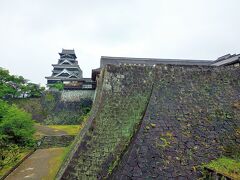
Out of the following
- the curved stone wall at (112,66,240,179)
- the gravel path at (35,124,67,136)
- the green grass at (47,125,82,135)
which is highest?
the curved stone wall at (112,66,240,179)

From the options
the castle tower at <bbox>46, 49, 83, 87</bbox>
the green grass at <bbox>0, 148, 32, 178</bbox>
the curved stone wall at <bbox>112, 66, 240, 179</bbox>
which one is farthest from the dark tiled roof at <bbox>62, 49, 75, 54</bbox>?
the curved stone wall at <bbox>112, 66, 240, 179</bbox>

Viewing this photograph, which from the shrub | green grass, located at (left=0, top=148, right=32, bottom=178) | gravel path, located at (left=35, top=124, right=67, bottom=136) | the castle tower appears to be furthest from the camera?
the castle tower

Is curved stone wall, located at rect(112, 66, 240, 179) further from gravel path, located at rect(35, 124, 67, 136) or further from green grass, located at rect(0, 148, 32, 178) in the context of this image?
gravel path, located at rect(35, 124, 67, 136)

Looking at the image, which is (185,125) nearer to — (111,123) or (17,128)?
(111,123)

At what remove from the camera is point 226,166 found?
17.4ft

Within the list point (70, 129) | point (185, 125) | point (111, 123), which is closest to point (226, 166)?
point (185, 125)

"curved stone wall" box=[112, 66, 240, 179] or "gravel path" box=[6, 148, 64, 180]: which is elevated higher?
"curved stone wall" box=[112, 66, 240, 179]

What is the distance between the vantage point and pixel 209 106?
7.03 meters

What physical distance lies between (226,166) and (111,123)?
3444 mm

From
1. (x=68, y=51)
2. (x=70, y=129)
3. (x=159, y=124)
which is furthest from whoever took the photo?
(x=68, y=51)

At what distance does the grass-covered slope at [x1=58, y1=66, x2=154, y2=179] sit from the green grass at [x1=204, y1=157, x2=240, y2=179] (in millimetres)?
2332

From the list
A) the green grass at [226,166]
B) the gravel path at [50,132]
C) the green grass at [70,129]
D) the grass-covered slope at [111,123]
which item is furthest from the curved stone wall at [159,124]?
the gravel path at [50,132]

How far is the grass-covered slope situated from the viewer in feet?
20.5

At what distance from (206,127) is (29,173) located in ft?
27.9
